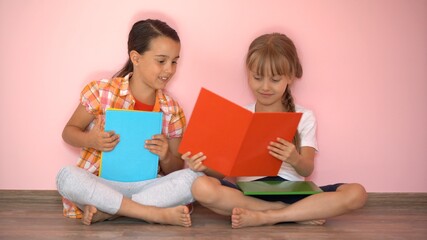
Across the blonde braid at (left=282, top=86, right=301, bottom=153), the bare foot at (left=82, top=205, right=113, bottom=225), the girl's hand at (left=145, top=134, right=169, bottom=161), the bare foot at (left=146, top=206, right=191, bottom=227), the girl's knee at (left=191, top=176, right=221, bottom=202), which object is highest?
the blonde braid at (left=282, top=86, right=301, bottom=153)

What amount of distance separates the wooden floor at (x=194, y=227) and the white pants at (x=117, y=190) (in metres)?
0.09

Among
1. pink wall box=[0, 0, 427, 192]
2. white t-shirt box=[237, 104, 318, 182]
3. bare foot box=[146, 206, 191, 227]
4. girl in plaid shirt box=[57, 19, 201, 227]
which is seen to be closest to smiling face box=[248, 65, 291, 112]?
white t-shirt box=[237, 104, 318, 182]

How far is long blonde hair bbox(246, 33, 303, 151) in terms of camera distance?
2213 millimetres

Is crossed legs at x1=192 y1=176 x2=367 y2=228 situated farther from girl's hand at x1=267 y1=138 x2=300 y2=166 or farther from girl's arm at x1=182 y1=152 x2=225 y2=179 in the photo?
girl's hand at x1=267 y1=138 x2=300 y2=166

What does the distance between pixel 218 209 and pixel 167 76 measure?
62 centimetres

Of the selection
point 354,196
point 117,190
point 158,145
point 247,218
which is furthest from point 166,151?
point 354,196

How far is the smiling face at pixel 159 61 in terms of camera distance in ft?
7.29

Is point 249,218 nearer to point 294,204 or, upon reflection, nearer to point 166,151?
point 294,204

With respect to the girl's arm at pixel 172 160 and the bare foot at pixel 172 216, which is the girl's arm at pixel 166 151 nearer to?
the girl's arm at pixel 172 160

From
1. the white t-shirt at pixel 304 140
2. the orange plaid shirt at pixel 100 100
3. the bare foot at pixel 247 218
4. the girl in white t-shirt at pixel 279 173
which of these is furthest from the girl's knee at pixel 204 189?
the orange plaid shirt at pixel 100 100

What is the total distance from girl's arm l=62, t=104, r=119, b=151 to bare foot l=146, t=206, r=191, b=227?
1.12 feet

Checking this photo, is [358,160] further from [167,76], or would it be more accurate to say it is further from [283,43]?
[167,76]

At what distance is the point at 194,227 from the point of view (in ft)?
6.58

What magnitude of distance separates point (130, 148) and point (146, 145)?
0.22 feet
